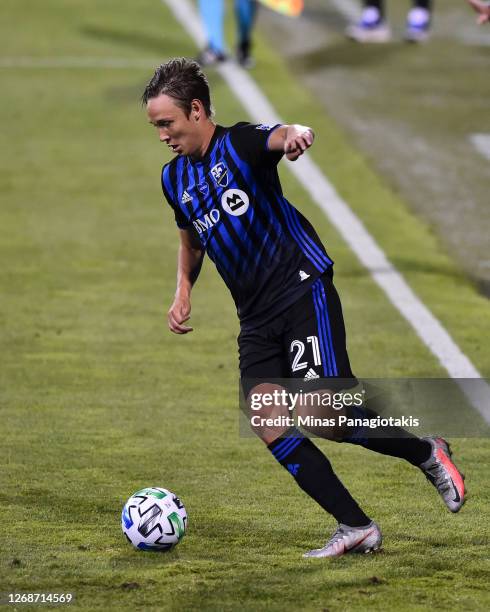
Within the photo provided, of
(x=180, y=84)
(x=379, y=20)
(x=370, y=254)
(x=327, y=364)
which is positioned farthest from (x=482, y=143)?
(x=180, y=84)

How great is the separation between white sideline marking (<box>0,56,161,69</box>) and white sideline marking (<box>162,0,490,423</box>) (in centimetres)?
121

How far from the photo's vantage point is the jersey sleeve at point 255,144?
6.83 meters

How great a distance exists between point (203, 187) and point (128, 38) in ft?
54.6

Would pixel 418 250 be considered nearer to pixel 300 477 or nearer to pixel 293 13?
pixel 300 477

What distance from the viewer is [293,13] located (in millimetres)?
24359

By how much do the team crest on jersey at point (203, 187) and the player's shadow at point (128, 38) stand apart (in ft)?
50.8

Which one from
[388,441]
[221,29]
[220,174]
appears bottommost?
[221,29]

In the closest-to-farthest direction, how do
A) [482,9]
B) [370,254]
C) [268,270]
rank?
[268,270] < [482,9] < [370,254]

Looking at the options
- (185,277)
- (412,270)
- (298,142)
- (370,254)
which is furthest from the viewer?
(370,254)

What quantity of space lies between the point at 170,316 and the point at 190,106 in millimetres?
1172

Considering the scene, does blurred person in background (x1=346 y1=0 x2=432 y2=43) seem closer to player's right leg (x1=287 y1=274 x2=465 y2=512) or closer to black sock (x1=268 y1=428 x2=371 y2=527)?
player's right leg (x1=287 y1=274 x2=465 y2=512)

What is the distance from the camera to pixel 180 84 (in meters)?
6.88

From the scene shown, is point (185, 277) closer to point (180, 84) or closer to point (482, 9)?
point (180, 84)

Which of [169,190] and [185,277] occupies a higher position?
[169,190]
